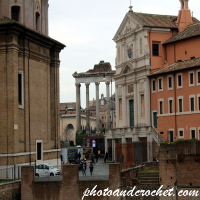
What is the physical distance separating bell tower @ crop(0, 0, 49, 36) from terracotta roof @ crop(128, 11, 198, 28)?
19842mm

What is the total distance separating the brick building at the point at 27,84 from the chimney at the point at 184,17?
23084 mm

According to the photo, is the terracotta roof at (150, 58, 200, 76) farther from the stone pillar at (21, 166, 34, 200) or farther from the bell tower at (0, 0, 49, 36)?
the stone pillar at (21, 166, 34, 200)

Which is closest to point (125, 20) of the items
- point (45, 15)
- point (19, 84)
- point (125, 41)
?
point (125, 41)

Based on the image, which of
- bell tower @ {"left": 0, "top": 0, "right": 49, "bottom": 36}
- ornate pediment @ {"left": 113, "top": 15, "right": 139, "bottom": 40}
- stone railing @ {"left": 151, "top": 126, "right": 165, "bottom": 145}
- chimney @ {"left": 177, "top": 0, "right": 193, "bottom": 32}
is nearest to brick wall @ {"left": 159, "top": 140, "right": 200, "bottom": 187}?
bell tower @ {"left": 0, "top": 0, "right": 49, "bottom": 36}

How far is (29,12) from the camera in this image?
38.5 metres

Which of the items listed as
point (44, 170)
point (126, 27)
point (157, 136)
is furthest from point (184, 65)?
point (44, 170)

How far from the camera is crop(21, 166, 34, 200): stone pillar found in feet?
97.8

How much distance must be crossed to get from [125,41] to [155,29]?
6.25m

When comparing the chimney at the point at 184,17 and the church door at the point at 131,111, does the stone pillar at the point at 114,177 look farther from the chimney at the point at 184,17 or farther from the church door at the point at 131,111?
the chimney at the point at 184,17

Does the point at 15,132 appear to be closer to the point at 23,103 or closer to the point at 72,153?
the point at 23,103

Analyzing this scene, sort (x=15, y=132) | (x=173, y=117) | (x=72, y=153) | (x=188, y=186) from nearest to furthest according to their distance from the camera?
1. (x=188, y=186)
2. (x=15, y=132)
3. (x=173, y=117)
4. (x=72, y=153)

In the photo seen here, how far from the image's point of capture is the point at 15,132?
34.0 meters

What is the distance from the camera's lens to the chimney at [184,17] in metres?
59.3

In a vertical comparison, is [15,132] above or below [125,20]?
below
